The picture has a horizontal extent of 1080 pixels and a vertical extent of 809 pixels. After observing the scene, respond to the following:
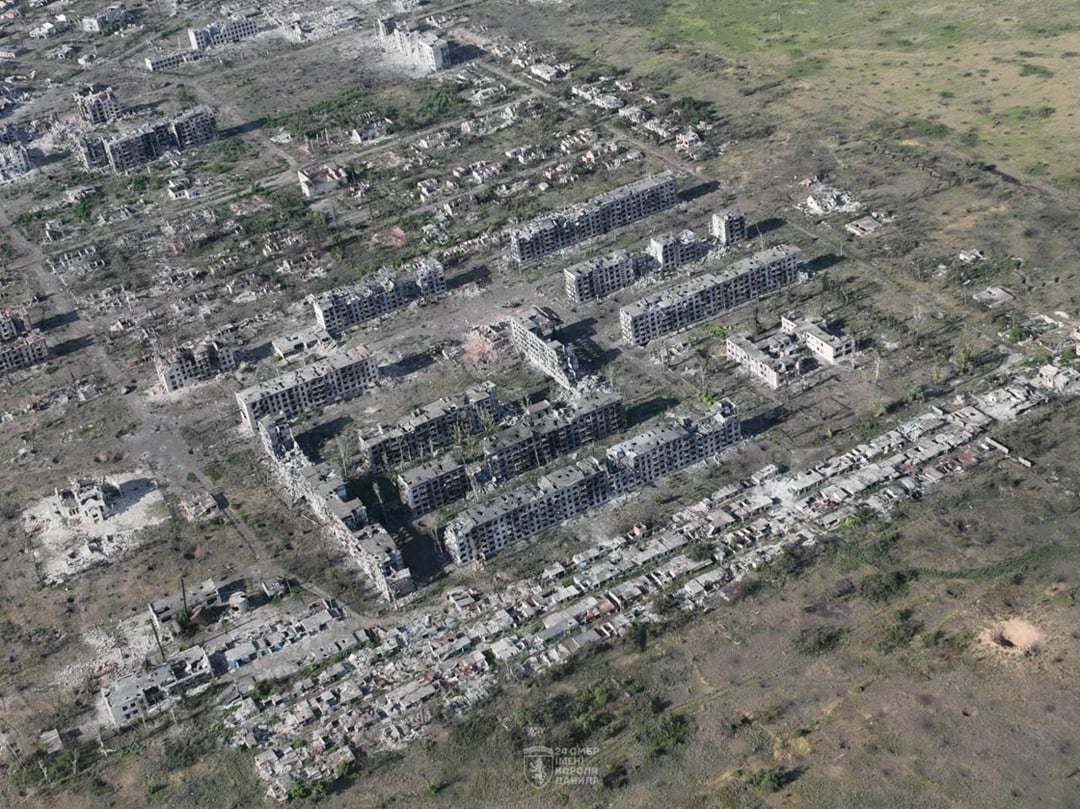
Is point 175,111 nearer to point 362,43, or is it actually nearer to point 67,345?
point 362,43

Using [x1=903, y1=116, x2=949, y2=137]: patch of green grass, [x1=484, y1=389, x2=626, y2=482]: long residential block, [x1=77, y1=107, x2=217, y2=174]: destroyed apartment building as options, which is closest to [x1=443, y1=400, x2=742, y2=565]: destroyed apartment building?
[x1=484, y1=389, x2=626, y2=482]: long residential block

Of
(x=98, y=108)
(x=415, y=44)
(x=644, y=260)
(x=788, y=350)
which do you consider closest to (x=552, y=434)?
(x=788, y=350)

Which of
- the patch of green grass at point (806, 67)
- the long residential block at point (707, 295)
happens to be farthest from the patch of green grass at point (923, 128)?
the long residential block at point (707, 295)

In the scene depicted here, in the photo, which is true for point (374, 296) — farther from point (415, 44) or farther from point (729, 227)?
point (415, 44)

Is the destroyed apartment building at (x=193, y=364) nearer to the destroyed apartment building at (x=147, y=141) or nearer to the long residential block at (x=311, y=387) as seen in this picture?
the long residential block at (x=311, y=387)

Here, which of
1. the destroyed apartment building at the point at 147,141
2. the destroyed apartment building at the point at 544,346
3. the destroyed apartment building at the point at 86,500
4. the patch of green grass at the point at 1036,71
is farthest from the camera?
the destroyed apartment building at the point at 147,141

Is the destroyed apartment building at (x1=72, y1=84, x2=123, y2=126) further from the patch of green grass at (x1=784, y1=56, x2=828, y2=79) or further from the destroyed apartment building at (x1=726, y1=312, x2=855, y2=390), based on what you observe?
the destroyed apartment building at (x1=726, y1=312, x2=855, y2=390)

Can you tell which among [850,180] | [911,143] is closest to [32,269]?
[850,180]
